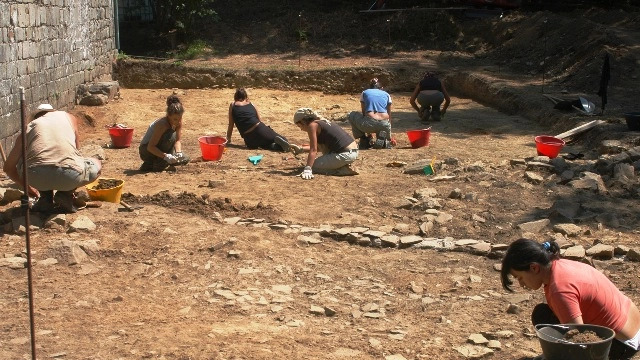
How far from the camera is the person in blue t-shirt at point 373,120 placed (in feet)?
39.3

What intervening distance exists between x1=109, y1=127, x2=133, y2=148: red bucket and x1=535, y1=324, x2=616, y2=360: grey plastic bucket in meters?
8.83

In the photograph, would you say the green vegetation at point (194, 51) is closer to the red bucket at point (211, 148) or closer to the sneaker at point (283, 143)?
the sneaker at point (283, 143)

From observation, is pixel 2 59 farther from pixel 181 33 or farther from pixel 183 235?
pixel 181 33

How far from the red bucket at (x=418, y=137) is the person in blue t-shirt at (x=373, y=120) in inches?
12.4

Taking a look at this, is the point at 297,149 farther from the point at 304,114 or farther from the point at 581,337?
the point at 581,337

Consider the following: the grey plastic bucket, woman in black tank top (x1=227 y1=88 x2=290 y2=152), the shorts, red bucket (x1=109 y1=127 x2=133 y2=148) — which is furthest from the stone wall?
the grey plastic bucket

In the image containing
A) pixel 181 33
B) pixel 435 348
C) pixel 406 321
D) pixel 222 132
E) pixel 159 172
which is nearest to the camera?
pixel 435 348

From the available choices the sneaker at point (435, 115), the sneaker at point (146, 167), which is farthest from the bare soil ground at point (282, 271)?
the sneaker at point (435, 115)

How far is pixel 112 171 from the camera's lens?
10453 mm

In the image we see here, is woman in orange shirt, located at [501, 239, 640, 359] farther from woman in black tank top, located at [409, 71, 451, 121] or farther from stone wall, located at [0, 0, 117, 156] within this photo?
woman in black tank top, located at [409, 71, 451, 121]

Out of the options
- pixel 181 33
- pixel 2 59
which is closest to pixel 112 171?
pixel 2 59

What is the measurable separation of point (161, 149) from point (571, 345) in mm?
7011

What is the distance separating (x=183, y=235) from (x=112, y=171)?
3.45 meters

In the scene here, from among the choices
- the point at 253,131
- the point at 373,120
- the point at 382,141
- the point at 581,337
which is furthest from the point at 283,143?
the point at 581,337
